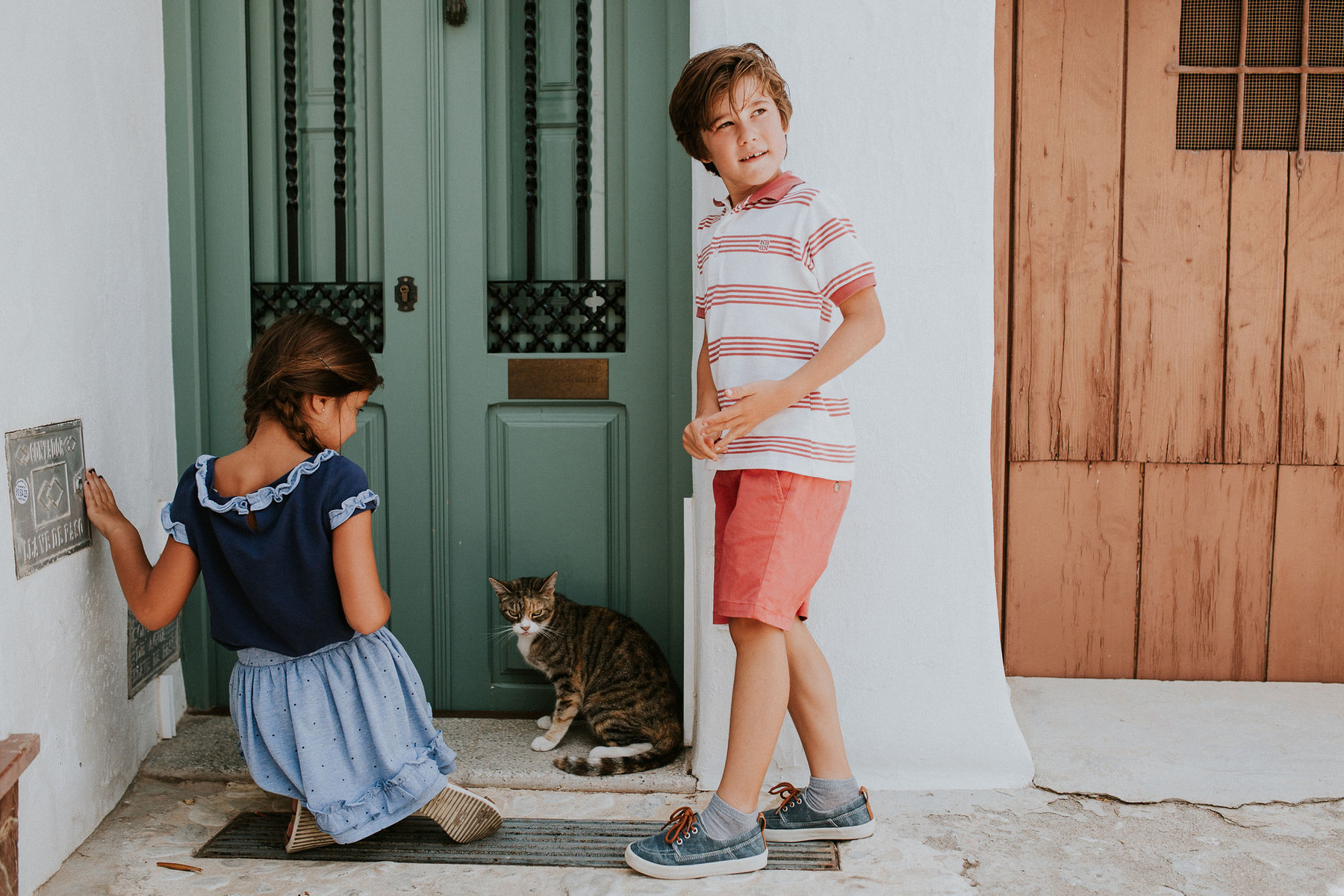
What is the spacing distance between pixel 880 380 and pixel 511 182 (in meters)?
1.16

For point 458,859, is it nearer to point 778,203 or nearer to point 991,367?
point 778,203

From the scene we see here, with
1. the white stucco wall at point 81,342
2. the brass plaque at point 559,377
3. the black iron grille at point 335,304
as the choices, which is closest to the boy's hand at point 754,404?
the brass plaque at point 559,377

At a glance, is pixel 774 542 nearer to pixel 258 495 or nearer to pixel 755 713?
pixel 755 713

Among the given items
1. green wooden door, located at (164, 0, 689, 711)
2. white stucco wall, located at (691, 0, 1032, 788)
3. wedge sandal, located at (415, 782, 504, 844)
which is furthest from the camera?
green wooden door, located at (164, 0, 689, 711)

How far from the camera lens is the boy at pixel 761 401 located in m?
1.83

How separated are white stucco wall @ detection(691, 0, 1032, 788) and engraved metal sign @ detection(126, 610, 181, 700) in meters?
1.40

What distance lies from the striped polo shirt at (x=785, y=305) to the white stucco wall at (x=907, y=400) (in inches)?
15.3

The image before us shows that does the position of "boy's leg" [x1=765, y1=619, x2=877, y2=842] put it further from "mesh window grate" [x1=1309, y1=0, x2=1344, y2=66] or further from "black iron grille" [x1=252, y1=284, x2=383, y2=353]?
"mesh window grate" [x1=1309, y1=0, x2=1344, y2=66]

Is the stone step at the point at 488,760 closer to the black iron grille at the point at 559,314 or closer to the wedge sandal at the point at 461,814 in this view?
the wedge sandal at the point at 461,814

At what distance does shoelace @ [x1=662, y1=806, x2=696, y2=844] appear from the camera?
190 cm

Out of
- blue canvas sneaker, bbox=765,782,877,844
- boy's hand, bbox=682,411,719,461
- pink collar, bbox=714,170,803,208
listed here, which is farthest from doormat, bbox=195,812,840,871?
pink collar, bbox=714,170,803,208

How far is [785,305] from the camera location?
189 cm

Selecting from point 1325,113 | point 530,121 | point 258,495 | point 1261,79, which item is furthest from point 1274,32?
point 258,495

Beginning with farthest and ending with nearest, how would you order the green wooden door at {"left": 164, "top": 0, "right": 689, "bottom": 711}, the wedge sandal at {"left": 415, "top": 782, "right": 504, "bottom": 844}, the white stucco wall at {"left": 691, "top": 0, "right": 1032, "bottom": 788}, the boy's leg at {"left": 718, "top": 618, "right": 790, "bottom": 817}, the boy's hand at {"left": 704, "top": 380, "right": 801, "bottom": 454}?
1. the green wooden door at {"left": 164, "top": 0, "right": 689, "bottom": 711}
2. the white stucco wall at {"left": 691, "top": 0, "right": 1032, "bottom": 788}
3. the wedge sandal at {"left": 415, "top": 782, "right": 504, "bottom": 844}
4. the boy's leg at {"left": 718, "top": 618, "right": 790, "bottom": 817}
5. the boy's hand at {"left": 704, "top": 380, "right": 801, "bottom": 454}
